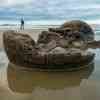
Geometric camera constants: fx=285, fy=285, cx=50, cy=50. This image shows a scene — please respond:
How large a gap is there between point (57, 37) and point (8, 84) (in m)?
2.32

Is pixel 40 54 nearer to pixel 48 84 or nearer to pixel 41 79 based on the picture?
pixel 41 79

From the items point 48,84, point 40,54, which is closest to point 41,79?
point 48,84

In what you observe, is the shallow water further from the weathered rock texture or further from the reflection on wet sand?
the weathered rock texture

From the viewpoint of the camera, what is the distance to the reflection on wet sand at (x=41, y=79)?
4207 millimetres

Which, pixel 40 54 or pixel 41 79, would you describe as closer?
pixel 41 79

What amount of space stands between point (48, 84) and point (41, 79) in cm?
30

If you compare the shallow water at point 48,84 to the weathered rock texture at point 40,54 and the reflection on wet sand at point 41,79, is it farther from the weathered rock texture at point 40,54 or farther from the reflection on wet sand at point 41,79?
the weathered rock texture at point 40,54

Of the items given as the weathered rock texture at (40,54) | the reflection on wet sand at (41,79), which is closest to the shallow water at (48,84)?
the reflection on wet sand at (41,79)

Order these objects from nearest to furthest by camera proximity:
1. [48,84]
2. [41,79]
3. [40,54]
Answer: [48,84], [41,79], [40,54]

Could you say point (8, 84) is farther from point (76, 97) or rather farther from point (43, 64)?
point (76, 97)

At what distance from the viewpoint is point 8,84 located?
4.37 meters

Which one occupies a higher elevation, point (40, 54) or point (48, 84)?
point (40, 54)

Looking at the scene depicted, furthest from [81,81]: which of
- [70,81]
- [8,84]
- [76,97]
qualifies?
[8,84]

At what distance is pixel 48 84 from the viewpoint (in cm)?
433
